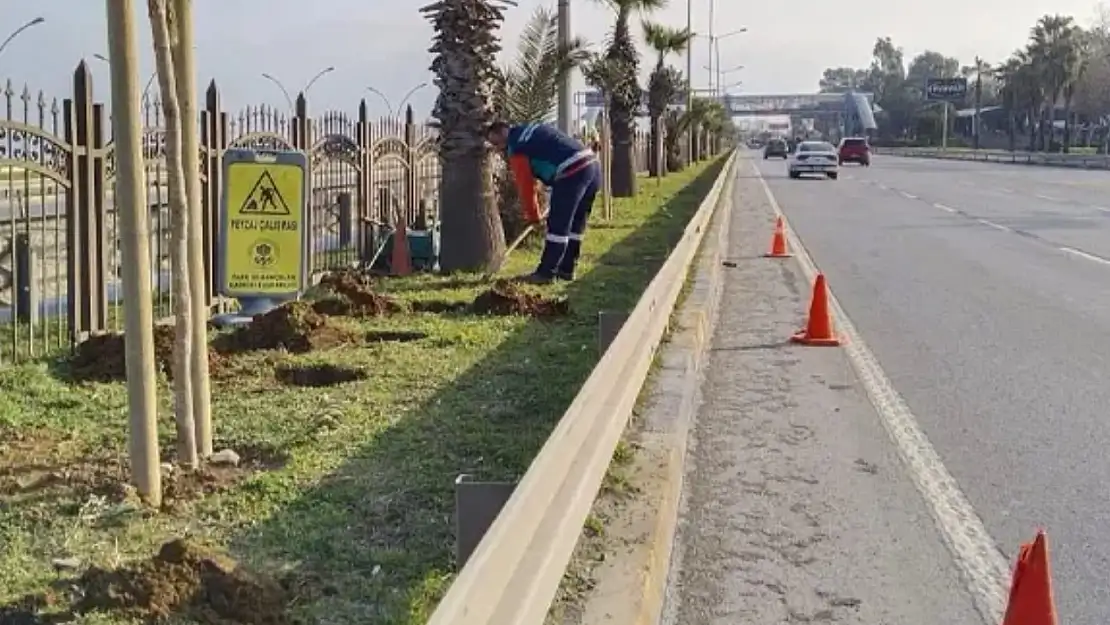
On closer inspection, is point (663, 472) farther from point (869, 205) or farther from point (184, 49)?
point (869, 205)

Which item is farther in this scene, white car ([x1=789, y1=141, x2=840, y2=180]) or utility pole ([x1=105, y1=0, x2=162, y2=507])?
white car ([x1=789, y1=141, x2=840, y2=180])

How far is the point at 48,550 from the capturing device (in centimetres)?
490

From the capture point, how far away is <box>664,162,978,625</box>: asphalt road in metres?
5.13

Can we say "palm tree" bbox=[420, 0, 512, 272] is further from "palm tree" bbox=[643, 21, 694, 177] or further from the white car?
the white car

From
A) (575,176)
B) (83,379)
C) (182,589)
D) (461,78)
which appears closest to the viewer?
(182,589)

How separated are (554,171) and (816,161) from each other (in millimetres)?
40378

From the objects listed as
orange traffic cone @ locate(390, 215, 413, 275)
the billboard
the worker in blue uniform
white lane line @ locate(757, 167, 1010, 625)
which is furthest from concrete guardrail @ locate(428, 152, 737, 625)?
the billboard

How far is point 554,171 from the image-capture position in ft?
44.3

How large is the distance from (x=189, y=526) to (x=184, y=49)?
2.06 metres

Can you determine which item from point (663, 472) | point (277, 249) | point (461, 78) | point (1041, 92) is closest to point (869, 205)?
point (461, 78)

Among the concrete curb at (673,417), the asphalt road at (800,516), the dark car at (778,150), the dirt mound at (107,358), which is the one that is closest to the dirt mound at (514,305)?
the concrete curb at (673,417)

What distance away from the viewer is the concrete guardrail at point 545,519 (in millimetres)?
3049

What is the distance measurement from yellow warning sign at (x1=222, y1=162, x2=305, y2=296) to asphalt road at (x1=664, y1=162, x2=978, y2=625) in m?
2.95

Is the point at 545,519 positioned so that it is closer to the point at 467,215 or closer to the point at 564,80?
the point at 467,215
